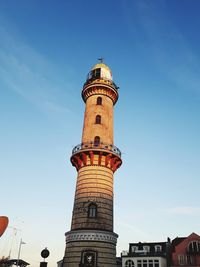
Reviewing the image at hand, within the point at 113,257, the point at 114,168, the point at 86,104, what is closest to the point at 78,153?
the point at 114,168

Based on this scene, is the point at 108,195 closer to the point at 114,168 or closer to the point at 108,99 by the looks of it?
the point at 114,168

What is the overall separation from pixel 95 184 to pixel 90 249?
6791mm

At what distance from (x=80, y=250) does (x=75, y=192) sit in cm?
668

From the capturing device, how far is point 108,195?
101 ft

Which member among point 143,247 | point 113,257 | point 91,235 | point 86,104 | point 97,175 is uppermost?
point 86,104

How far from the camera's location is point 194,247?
45.7 metres

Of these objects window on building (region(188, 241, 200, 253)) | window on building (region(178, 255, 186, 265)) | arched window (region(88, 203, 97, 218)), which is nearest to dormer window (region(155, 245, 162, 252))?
window on building (region(178, 255, 186, 265))

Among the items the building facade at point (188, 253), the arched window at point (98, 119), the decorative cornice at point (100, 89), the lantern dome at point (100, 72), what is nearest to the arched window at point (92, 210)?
the arched window at point (98, 119)

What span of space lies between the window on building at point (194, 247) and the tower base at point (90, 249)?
23154 mm

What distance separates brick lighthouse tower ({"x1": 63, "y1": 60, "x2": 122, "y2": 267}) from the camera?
1084 inches

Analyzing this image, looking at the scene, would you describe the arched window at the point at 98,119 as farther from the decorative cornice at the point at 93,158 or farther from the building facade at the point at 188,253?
the building facade at the point at 188,253

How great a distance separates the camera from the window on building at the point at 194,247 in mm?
45312

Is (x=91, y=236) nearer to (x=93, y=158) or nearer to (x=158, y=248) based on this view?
(x=93, y=158)

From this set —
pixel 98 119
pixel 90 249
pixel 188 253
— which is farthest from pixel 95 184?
pixel 188 253
